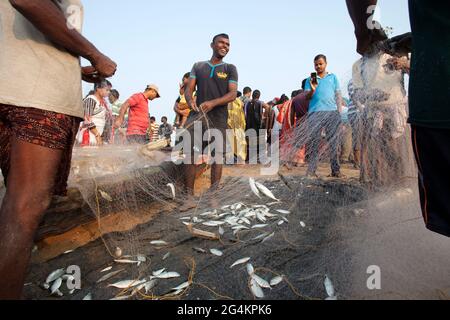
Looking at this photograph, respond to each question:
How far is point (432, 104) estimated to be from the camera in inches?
45.4

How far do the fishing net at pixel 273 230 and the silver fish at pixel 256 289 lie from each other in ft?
0.03

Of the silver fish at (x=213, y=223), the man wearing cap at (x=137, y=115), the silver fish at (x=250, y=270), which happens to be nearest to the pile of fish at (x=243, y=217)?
the silver fish at (x=213, y=223)

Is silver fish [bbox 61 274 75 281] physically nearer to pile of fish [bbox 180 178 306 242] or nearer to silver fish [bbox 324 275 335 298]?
pile of fish [bbox 180 178 306 242]

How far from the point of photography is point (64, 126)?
1647mm

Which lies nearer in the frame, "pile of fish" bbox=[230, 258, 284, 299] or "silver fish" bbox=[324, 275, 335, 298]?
"silver fish" bbox=[324, 275, 335, 298]

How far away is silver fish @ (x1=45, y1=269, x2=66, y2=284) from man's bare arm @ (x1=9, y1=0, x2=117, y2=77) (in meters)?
1.51

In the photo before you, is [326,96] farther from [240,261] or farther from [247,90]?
[247,90]

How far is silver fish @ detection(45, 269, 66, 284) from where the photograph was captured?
7.26 feet

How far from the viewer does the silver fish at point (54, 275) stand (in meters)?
2.21

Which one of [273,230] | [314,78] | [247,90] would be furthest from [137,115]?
[247,90]

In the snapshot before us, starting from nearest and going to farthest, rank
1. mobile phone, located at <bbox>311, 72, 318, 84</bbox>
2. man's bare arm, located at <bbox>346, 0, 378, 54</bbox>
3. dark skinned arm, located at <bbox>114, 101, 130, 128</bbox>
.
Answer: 1. man's bare arm, located at <bbox>346, 0, 378, 54</bbox>
2. mobile phone, located at <bbox>311, 72, 318, 84</bbox>
3. dark skinned arm, located at <bbox>114, 101, 130, 128</bbox>

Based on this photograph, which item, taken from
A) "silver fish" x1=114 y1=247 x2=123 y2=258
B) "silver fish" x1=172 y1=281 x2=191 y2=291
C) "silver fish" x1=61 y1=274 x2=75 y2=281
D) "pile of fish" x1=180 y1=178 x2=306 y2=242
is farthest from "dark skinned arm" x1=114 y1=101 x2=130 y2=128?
"silver fish" x1=172 y1=281 x2=191 y2=291
